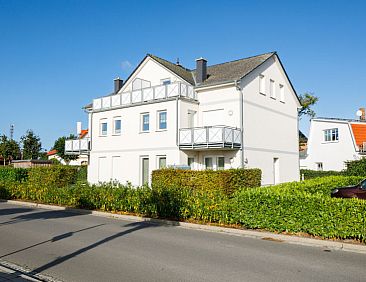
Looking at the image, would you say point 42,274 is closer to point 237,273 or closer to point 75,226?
point 237,273

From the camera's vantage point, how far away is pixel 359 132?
33125 mm

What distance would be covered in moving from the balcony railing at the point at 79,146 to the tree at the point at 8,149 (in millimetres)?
33978

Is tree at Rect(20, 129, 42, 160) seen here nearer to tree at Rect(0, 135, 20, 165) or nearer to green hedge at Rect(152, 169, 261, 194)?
tree at Rect(0, 135, 20, 165)

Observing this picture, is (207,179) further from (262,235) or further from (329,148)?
(329,148)

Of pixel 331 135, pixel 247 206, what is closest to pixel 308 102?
pixel 331 135

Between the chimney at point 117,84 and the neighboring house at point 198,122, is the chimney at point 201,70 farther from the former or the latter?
the chimney at point 117,84

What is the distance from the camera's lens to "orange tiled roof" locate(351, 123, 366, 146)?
32.4 meters

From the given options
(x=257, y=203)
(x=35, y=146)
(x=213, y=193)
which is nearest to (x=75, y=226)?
(x=213, y=193)

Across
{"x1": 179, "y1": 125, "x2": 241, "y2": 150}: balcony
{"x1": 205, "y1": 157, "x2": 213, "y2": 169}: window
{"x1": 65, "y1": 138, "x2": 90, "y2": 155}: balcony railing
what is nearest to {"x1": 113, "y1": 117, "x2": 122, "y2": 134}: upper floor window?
{"x1": 65, "y1": 138, "x2": 90, "y2": 155}: balcony railing

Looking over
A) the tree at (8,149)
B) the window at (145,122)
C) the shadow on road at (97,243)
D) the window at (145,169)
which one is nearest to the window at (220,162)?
the window at (145,169)

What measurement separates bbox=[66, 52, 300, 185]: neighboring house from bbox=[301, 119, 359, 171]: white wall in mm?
6449

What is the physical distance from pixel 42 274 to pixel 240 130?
1769 centimetres

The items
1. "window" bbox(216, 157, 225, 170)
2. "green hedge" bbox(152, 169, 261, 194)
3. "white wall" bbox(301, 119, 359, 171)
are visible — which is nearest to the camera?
"green hedge" bbox(152, 169, 261, 194)

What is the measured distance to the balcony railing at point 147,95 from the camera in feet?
76.7
